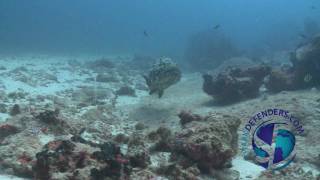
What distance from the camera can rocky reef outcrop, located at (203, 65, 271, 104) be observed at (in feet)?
52.9

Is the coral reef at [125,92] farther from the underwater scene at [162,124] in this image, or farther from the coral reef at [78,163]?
the coral reef at [78,163]

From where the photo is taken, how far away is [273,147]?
28.0 feet

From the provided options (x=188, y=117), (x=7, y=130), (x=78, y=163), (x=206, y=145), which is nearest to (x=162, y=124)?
(x=188, y=117)

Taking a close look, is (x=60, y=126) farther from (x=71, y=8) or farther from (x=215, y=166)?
(x=71, y=8)

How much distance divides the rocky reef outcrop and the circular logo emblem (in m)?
6.72

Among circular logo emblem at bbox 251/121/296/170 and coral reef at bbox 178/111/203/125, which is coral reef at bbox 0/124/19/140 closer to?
coral reef at bbox 178/111/203/125

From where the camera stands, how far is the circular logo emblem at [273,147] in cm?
817

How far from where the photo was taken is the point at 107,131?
35.9ft

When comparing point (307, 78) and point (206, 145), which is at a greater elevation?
point (307, 78)

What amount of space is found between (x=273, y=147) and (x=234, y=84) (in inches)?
303

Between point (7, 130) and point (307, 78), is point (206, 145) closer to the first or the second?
point (7, 130)

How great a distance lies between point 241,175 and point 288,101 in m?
6.26

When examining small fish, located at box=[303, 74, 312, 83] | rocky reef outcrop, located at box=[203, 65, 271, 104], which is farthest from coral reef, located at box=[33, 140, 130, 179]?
small fish, located at box=[303, 74, 312, 83]

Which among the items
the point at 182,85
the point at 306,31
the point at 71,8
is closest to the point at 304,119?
the point at 182,85
